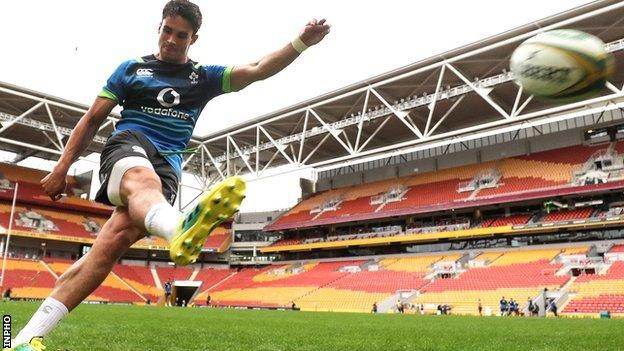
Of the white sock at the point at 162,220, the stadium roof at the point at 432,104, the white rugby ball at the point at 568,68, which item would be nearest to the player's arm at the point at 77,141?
the white sock at the point at 162,220

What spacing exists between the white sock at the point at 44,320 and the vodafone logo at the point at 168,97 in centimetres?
128

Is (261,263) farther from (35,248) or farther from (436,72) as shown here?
(436,72)

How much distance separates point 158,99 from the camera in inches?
120

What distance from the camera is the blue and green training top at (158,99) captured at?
303 cm

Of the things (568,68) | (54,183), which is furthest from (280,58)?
(568,68)

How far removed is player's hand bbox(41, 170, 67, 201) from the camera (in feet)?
9.89

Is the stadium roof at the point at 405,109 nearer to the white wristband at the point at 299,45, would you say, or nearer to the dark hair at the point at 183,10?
the white wristband at the point at 299,45

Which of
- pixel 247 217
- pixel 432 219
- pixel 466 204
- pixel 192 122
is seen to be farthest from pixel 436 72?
pixel 247 217

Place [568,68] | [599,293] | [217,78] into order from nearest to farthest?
[217,78] → [568,68] → [599,293]

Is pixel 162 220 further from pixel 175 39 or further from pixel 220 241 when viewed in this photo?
pixel 220 241

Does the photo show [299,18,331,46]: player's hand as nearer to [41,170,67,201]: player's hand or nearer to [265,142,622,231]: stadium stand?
[41,170,67,201]: player's hand

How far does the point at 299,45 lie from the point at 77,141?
1481 millimetres

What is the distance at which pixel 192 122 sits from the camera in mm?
3268

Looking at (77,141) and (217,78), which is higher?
(217,78)
